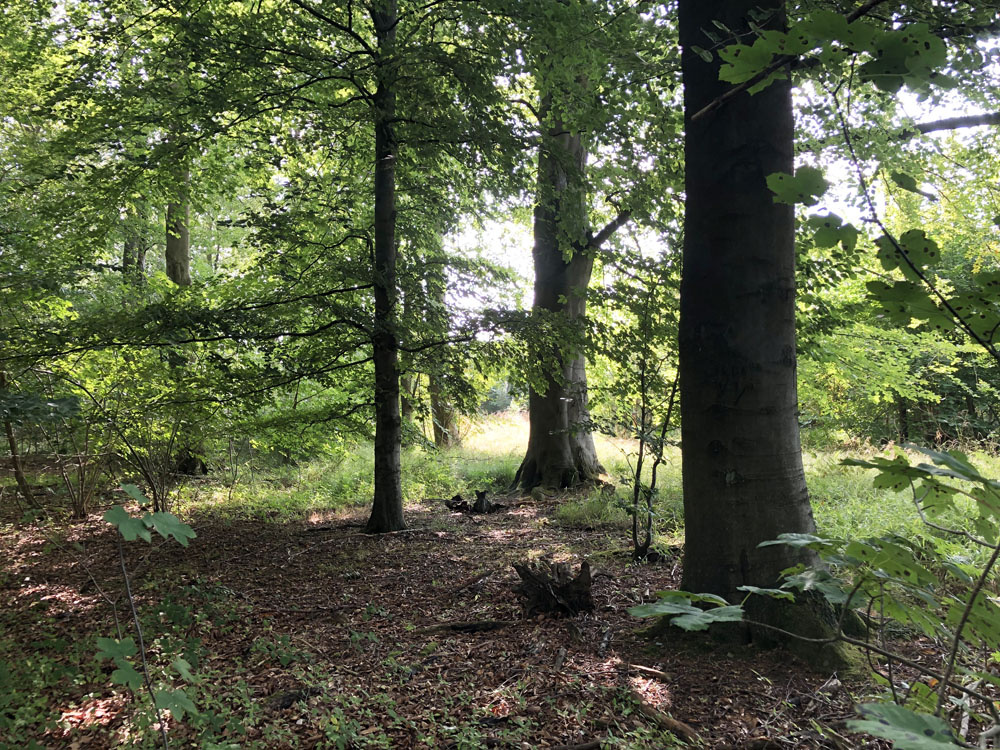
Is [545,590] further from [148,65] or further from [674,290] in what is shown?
[148,65]

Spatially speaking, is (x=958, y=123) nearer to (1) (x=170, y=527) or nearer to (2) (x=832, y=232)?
(2) (x=832, y=232)

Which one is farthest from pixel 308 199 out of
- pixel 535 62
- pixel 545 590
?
pixel 545 590

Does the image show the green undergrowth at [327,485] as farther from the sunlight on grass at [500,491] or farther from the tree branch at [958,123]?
the tree branch at [958,123]

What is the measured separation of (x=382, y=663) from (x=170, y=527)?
6.77ft

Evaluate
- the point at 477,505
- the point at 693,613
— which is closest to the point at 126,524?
the point at 693,613

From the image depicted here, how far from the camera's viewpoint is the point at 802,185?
1.12 metres

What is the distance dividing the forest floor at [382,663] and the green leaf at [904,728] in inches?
23.6

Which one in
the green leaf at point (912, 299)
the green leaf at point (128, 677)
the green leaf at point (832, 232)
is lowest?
the green leaf at point (128, 677)

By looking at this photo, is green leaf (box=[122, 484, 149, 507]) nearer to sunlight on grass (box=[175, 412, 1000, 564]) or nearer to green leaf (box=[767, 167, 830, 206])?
green leaf (box=[767, 167, 830, 206])

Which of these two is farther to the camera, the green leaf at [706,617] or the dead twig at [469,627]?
the dead twig at [469,627]

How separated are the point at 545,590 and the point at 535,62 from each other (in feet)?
14.1

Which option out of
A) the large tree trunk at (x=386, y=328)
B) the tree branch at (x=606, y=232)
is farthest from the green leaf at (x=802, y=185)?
the tree branch at (x=606, y=232)

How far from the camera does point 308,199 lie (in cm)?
591

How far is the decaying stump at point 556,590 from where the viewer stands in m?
3.64
